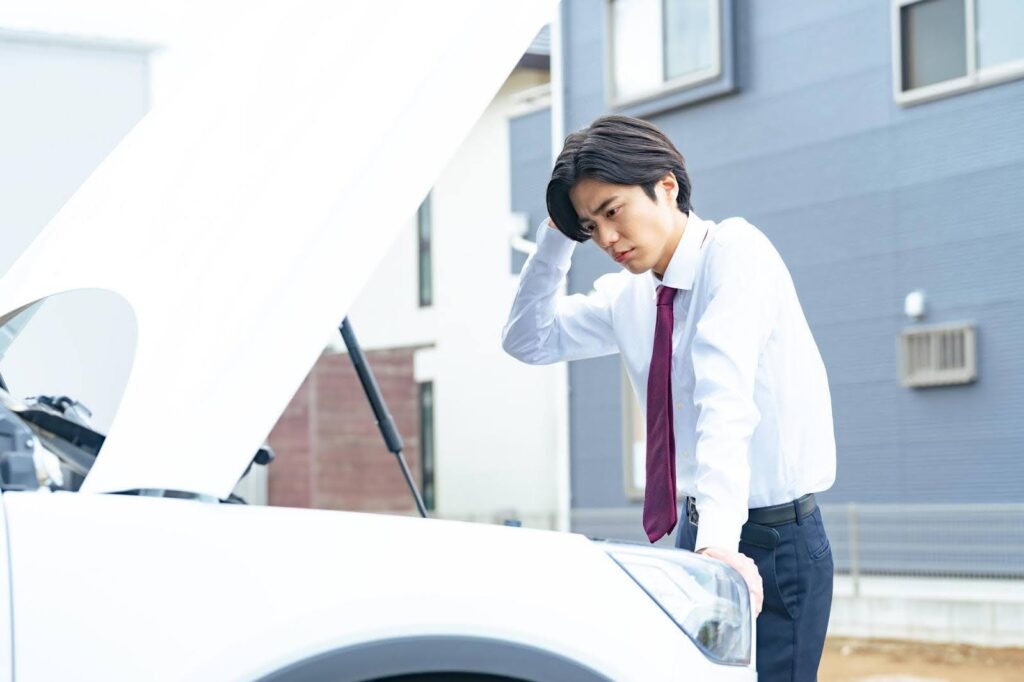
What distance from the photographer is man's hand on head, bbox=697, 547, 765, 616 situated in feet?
6.88

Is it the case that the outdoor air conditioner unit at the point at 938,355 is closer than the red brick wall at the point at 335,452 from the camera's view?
Yes

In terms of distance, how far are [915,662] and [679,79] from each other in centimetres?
668

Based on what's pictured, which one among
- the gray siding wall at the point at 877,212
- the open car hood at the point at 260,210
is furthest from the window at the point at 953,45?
the open car hood at the point at 260,210

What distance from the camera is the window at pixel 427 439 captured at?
19.2 meters

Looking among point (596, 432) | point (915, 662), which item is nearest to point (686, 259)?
point (915, 662)

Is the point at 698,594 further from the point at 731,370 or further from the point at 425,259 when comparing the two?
the point at 425,259

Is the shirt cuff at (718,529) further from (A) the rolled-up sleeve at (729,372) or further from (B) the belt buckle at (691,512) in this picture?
(B) the belt buckle at (691,512)

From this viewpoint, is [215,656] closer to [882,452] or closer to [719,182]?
[882,452]

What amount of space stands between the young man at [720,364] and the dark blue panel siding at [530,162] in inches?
507

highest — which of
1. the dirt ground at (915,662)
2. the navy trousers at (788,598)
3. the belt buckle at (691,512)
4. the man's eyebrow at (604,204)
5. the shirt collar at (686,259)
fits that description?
→ the man's eyebrow at (604,204)

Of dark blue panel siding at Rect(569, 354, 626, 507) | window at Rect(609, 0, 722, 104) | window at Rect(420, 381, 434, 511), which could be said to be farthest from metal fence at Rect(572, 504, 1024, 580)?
window at Rect(420, 381, 434, 511)

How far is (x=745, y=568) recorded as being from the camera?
6.95 ft

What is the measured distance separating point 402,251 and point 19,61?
15.0 metres

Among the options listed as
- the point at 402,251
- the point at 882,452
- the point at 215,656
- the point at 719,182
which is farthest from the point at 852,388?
the point at 215,656
